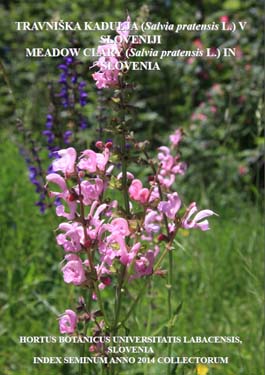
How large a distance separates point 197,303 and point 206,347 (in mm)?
242

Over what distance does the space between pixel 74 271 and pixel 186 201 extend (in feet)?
6.97

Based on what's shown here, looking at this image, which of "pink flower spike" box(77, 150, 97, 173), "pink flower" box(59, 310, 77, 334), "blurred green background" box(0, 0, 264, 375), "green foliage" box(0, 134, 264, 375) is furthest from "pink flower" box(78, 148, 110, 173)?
"green foliage" box(0, 134, 264, 375)

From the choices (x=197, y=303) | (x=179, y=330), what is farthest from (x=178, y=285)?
(x=179, y=330)

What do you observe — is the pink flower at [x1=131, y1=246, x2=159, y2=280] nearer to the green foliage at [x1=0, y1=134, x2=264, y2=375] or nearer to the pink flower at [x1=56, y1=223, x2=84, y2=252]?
the pink flower at [x1=56, y1=223, x2=84, y2=252]

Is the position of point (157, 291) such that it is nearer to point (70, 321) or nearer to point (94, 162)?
point (70, 321)

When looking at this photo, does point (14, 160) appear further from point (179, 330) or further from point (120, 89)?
point (120, 89)

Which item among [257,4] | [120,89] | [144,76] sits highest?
[257,4]

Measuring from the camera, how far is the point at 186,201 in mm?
3240

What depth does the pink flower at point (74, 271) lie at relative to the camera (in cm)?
114

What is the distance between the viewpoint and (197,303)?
7.38 ft

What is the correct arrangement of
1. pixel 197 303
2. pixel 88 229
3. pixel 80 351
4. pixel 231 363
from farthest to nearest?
1. pixel 197 303
2. pixel 231 363
3. pixel 80 351
4. pixel 88 229

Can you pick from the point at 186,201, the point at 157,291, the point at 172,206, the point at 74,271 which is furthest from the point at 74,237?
the point at 186,201

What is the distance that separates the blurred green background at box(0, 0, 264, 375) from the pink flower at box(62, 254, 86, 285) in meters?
0.26

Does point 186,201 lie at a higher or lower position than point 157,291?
higher
